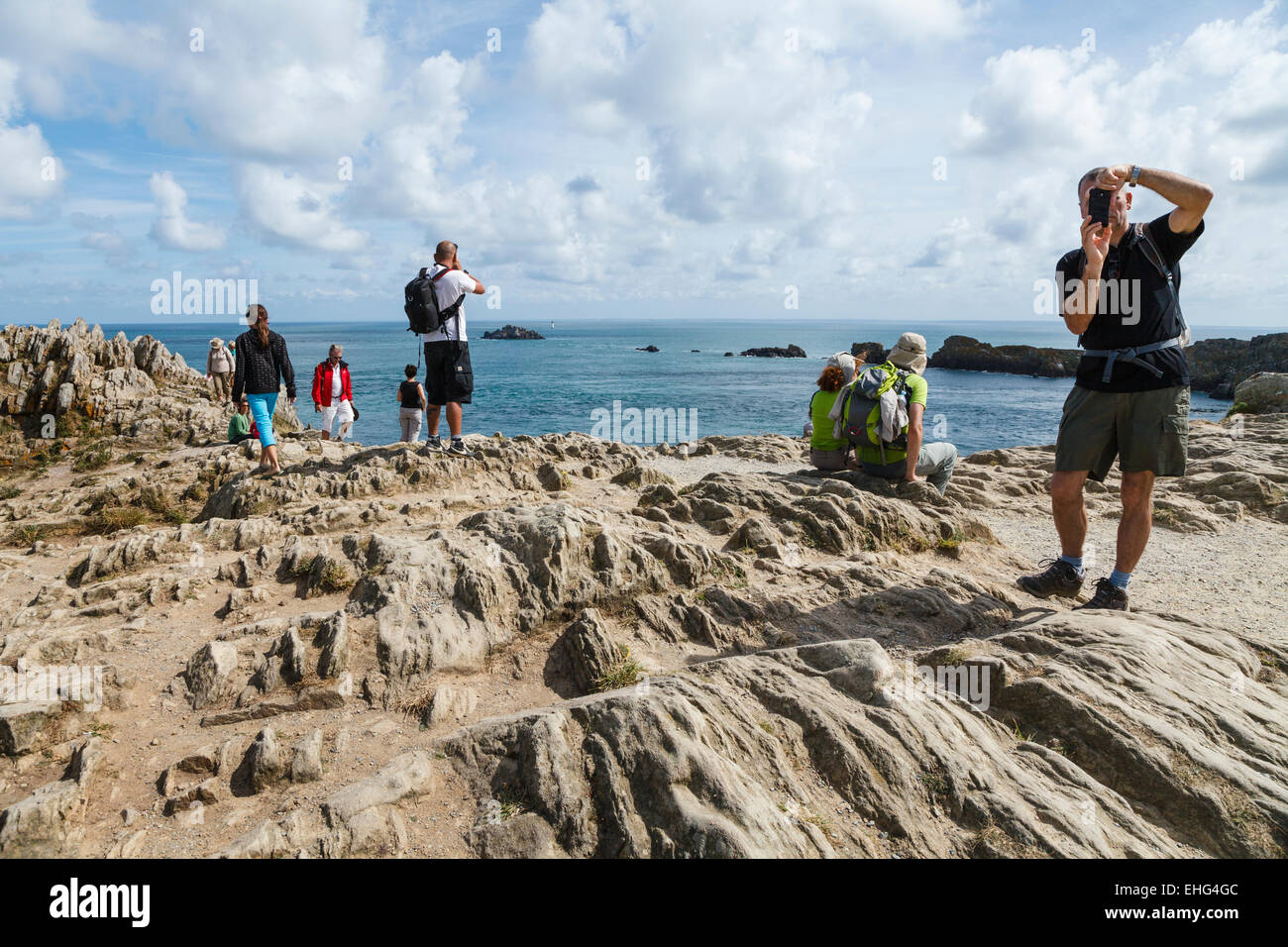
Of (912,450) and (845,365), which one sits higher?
(845,365)

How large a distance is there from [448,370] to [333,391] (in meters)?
9.56

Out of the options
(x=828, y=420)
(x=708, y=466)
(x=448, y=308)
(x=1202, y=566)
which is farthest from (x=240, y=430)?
(x=1202, y=566)

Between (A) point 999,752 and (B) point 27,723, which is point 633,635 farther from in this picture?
(B) point 27,723

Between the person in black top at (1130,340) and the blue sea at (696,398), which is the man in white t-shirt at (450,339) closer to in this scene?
the person in black top at (1130,340)

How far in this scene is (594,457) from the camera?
49.4ft

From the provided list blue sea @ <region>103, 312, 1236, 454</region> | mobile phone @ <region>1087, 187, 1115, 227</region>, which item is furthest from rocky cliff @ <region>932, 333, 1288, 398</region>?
mobile phone @ <region>1087, 187, 1115, 227</region>

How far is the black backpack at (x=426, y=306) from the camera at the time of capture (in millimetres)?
11117

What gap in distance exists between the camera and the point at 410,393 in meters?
16.7

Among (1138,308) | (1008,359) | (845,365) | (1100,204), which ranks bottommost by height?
(845,365)

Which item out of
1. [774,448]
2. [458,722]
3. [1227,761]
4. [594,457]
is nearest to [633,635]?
[458,722]

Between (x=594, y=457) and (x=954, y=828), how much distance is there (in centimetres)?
1136

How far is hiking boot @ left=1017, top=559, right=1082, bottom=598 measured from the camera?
7.88 meters

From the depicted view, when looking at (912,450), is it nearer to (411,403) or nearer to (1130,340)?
(1130,340)
